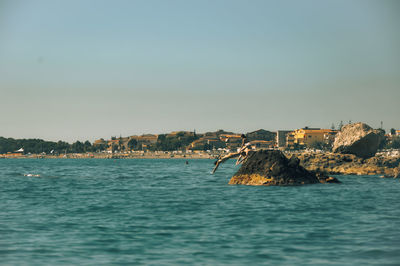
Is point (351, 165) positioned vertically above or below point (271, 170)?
below

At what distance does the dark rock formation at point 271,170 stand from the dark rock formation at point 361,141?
2991 centimetres

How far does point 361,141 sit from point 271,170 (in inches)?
1308

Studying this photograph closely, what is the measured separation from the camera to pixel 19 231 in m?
18.9

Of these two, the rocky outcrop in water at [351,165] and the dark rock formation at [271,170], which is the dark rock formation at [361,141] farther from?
the dark rock formation at [271,170]

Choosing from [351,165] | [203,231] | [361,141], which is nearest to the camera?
[203,231]

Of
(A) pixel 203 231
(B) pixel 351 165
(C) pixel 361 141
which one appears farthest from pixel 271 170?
(C) pixel 361 141

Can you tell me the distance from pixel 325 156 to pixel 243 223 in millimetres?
52306

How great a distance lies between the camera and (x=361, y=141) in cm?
6856

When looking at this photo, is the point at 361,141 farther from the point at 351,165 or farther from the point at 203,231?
the point at 203,231

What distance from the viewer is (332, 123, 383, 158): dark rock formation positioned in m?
68.8

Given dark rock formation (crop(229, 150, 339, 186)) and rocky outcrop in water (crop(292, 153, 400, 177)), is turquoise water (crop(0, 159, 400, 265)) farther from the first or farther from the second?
rocky outcrop in water (crop(292, 153, 400, 177))

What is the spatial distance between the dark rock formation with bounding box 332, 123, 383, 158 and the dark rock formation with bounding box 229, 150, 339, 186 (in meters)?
29.9

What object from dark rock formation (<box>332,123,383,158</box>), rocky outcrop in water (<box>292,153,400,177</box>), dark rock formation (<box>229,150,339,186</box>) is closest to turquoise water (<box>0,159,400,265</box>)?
dark rock formation (<box>229,150,339,186</box>)

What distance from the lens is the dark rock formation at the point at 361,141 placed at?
68.8 m
